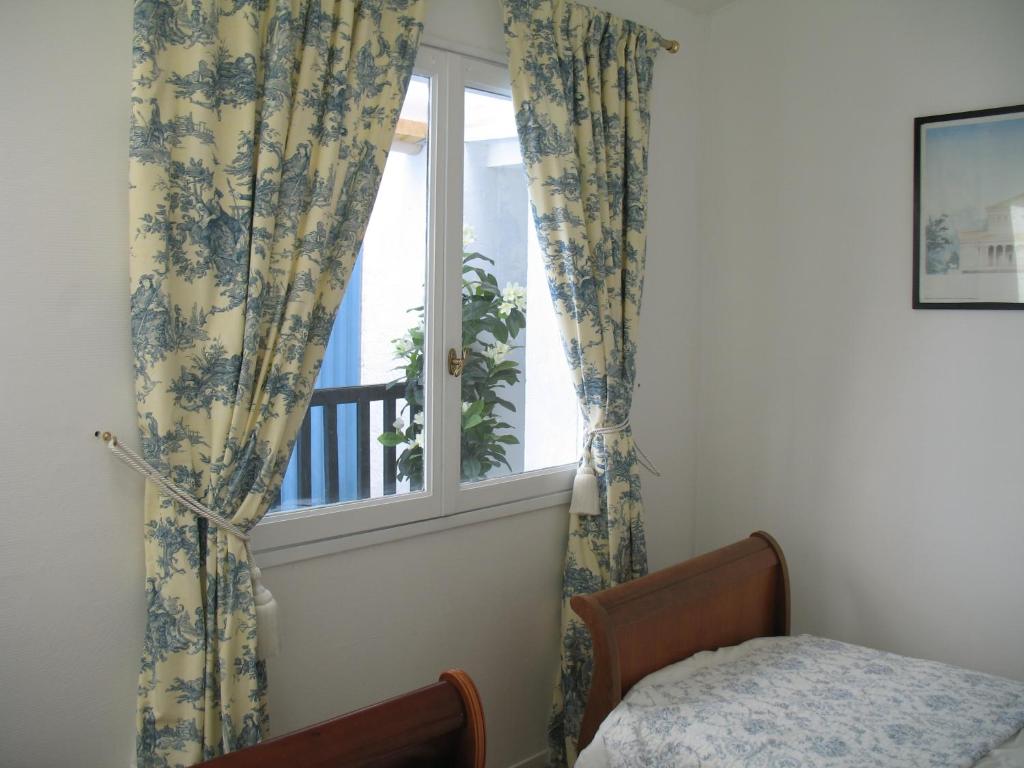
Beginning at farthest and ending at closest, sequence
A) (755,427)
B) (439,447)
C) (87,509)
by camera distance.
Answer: (755,427) < (439,447) < (87,509)

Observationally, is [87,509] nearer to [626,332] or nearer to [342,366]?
[342,366]

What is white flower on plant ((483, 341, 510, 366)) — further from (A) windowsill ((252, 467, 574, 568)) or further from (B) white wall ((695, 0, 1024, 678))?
(B) white wall ((695, 0, 1024, 678))

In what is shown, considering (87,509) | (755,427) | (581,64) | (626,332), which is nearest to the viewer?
(87,509)

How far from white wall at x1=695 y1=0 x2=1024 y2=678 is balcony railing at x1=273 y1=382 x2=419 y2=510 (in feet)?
4.65

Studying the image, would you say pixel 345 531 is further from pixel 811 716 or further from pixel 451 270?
pixel 811 716

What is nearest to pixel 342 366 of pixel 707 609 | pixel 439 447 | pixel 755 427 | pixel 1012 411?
pixel 439 447

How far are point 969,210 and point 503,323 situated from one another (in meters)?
1.43

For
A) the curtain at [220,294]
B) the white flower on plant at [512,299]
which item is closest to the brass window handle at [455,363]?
the white flower on plant at [512,299]

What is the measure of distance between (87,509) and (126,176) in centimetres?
69

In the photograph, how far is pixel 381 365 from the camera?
226 cm

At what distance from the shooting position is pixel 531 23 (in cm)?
241

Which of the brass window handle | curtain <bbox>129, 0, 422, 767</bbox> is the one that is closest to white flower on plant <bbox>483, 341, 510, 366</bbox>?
the brass window handle

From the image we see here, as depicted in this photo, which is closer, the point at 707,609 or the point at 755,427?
the point at 707,609

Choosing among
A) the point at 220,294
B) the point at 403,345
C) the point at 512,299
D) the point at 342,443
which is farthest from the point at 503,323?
the point at 220,294
